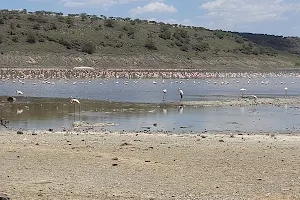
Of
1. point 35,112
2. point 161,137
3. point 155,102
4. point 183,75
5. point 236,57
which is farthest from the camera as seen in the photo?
point 236,57

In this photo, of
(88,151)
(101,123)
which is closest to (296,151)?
(88,151)

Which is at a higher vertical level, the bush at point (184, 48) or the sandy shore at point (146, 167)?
the bush at point (184, 48)

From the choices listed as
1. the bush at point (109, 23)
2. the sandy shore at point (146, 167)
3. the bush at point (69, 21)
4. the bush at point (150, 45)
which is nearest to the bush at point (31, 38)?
the bush at point (150, 45)

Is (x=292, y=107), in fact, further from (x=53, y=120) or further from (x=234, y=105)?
(x=53, y=120)

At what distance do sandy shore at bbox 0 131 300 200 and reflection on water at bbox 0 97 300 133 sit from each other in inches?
166

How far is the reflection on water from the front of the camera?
20031 mm

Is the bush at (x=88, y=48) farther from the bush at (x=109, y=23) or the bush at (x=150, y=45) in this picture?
the bush at (x=109, y=23)

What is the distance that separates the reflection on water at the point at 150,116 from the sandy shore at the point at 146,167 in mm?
4218

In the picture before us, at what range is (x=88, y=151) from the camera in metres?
13.1

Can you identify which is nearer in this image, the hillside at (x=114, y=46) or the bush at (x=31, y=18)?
the hillside at (x=114, y=46)

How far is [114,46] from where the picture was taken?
7906 centimetres

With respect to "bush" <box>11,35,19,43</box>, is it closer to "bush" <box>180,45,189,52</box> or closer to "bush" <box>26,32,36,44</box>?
"bush" <box>26,32,36,44</box>

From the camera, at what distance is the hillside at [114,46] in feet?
226

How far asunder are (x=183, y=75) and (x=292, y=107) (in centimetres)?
3435
